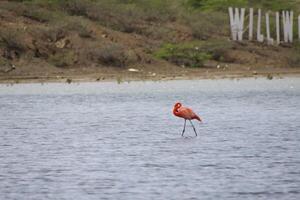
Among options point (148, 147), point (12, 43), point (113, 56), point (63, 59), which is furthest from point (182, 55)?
point (148, 147)

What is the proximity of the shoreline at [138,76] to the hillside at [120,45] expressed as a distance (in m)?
0.05

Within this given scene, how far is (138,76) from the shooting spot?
4144 cm

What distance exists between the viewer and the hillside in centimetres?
4247

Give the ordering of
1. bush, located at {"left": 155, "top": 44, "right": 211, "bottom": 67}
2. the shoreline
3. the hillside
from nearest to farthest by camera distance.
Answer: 1. the shoreline
2. the hillside
3. bush, located at {"left": 155, "top": 44, "right": 211, "bottom": 67}

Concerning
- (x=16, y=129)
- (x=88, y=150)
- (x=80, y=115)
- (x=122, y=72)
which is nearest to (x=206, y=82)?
(x=122, y=72)

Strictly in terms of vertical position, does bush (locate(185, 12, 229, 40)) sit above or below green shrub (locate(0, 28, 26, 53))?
above

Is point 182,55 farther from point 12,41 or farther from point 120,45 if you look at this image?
point 12,41

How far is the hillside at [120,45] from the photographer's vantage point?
42.5 metres

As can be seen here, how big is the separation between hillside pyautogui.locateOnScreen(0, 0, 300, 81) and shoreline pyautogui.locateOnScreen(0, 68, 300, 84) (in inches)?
2.1

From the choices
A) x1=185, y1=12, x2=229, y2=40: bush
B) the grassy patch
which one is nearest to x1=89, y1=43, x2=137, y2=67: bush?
the grassy patch

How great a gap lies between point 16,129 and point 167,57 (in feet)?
67.7

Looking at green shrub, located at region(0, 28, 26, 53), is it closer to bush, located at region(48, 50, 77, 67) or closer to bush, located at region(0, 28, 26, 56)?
bush, located at region(0, 28, 26, 56)

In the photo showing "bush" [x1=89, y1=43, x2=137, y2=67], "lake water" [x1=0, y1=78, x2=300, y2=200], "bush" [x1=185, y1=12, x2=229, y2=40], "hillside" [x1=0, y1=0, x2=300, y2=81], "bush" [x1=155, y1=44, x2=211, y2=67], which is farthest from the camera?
"bush" [x1=185, y1=12, x2=229, y2=40]

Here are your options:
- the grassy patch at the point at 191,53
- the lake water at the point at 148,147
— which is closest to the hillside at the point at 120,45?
the grassy patch at the point at 191,53
